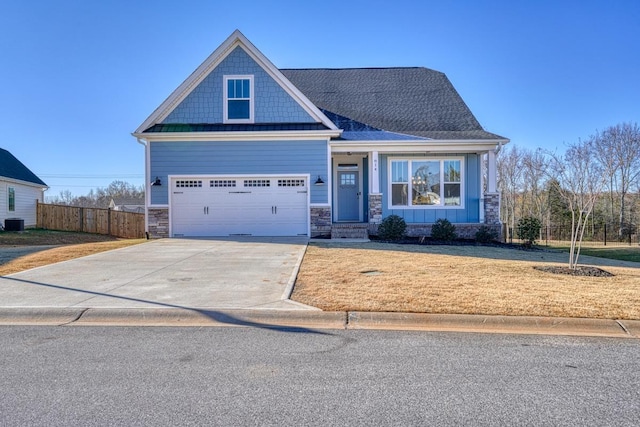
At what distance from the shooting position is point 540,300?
5730 millimetres

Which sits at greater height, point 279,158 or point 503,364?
point 279,158

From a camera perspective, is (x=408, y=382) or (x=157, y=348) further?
(x=157, y=348)

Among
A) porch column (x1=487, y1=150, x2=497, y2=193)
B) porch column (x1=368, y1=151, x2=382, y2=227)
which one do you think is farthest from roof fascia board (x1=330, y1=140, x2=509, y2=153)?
porch column (x1=368, y1=151, x2=382, y2=227)

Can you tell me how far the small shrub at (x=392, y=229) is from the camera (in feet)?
48.1

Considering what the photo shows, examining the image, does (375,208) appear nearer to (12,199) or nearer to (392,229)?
(392,229)

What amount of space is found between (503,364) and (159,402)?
2923 mm

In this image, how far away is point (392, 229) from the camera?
48.1 feet

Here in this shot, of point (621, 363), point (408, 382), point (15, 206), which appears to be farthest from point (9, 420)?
point (15, 206)

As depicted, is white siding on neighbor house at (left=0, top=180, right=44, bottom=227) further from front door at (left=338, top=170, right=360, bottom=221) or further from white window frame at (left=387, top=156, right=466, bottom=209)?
white window frame at (left=387, top=156, right=466, bottom=209)

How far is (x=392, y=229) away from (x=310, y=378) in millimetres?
11445

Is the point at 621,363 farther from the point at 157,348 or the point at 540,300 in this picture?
the point at 157,348

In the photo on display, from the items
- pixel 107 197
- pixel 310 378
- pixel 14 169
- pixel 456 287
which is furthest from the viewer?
pixel 107 197

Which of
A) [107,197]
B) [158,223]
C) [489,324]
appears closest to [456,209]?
[158,223]

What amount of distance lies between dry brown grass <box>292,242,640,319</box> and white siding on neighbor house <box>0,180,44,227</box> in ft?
75.1
